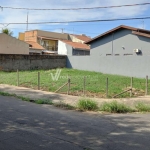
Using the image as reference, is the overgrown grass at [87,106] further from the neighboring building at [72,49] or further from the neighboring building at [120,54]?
the neighboring building at [72,49]

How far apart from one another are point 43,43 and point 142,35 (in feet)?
92.7

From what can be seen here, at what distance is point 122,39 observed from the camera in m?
24.8

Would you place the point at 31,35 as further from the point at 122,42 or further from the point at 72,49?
the point at 122,42

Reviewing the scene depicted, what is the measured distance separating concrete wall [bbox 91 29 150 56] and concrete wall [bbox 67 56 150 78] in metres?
2.20

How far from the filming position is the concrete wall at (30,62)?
23.6 metres

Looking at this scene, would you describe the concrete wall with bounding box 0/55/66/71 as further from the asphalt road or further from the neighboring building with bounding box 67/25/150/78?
the asphalt road

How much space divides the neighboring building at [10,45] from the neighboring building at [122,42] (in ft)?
36.8

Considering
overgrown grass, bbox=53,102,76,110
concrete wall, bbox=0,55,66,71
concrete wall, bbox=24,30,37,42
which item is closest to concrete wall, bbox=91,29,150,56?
concrete wall, bbox=0,55,66,71

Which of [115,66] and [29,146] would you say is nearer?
[29,146]

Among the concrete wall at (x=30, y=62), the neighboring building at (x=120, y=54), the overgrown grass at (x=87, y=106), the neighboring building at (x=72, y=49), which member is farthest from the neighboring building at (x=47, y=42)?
the overgrown grass at (x=87, y=106)

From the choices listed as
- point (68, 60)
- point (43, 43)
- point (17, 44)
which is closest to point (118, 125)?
point (68, 60)

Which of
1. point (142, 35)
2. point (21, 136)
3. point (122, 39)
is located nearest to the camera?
point (21, 136)

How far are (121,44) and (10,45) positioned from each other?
53.3 ft

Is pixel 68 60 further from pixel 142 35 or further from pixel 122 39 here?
pixel 142 35
